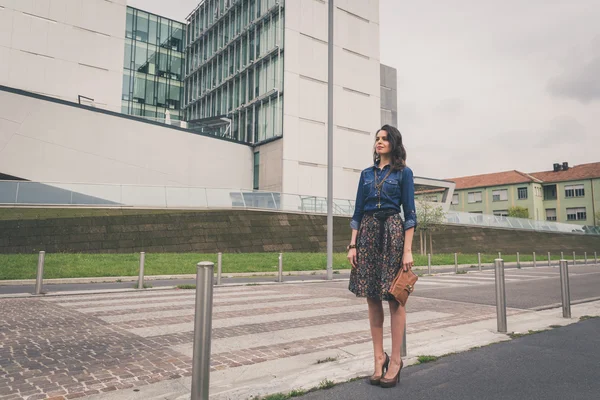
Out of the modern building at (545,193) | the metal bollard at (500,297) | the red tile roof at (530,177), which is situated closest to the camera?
the metal bollard at (500,297)

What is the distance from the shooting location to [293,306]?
780 cm

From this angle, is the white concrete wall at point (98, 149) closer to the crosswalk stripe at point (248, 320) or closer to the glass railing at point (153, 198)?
the glass railing at point (153, 198)

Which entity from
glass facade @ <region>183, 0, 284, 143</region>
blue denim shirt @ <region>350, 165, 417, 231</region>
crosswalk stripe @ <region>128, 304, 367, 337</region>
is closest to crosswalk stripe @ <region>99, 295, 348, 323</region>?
crosswalk stripe @ <region>128, 304, 367, 337</region>

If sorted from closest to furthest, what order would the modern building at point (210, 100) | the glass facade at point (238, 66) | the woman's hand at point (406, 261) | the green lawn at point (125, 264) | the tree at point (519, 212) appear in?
1. the woman's hand at point (406, 261)
2. the green lawn at point (125, 264)
3. the modern building at point (210, 100)
4. the glass facade at point (238, 66)
5. the tree at point (519, 212)

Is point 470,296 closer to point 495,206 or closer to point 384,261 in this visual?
point 384,261

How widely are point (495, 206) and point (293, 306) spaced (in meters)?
73.2

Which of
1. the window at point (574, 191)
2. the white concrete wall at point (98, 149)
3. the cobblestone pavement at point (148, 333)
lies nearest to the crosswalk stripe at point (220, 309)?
the cobblestone pavement at point (148, 333)

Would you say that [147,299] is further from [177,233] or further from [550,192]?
[550,192]

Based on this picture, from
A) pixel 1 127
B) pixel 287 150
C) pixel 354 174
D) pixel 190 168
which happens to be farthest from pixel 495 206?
pixel 1 127

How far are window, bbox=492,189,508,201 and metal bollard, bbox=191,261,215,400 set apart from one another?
77515 millimetres

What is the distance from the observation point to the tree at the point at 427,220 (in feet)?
99.8

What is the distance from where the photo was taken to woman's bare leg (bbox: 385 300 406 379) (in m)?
3.35

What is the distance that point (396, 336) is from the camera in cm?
342

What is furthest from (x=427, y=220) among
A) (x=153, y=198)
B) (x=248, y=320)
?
(x=248, y=320)
